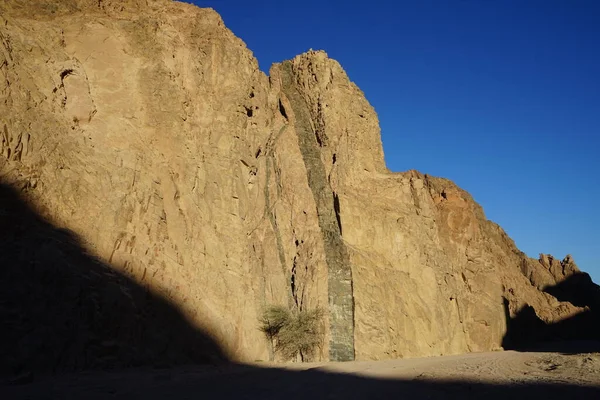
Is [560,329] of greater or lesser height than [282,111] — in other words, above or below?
below

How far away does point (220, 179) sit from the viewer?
20.2 metres

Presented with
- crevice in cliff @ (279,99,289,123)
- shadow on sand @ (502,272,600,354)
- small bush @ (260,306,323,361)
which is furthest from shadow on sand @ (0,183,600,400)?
shadow on sand @ (502,272,600,354)

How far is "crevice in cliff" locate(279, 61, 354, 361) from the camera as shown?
84.6 feet

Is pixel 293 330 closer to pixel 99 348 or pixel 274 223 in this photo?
pixel 274 223

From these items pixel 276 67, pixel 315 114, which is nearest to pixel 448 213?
pixel 315 114

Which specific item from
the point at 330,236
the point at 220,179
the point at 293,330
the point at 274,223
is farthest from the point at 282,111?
the point at 293,330

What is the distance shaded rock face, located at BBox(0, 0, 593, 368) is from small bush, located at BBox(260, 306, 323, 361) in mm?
776

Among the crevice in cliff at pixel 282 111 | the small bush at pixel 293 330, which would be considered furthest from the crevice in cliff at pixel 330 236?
the small bush at pixel 293 330

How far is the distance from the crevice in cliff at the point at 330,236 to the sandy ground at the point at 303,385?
12.0 m

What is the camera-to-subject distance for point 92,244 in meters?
13.5

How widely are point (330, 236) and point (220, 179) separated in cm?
1055

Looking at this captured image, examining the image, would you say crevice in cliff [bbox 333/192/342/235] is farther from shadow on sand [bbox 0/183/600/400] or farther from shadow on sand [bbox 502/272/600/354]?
shadow on sand [bbox 502/272/600/354]

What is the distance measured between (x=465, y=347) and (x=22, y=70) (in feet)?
114

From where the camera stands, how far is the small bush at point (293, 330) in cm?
2084
